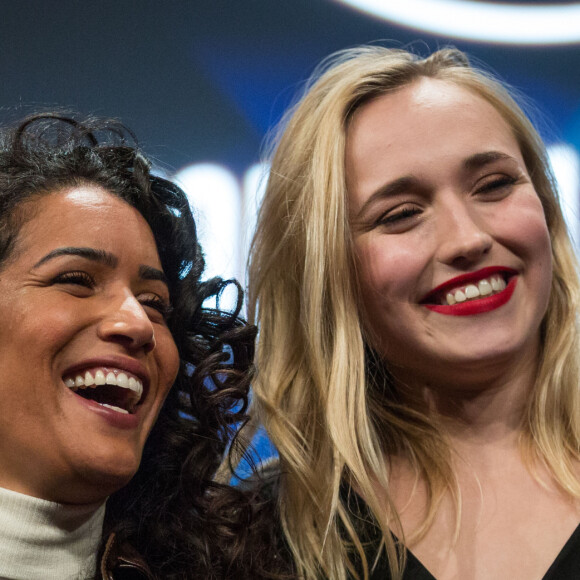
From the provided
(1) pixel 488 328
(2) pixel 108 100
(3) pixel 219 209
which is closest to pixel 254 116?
(3) pixel 219 209

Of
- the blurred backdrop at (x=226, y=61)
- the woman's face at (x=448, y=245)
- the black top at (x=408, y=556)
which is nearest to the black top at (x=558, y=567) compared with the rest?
the black top at (x=408, y=556)

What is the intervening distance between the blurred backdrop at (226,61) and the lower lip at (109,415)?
0.84m

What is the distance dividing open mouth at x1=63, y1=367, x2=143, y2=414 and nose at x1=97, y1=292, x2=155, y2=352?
0.17 ft

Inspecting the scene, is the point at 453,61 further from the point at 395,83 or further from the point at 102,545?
the point at 102,545

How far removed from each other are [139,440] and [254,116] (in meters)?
1.92

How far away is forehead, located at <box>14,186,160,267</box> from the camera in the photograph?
1391mm

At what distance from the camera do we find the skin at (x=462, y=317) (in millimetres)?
1505

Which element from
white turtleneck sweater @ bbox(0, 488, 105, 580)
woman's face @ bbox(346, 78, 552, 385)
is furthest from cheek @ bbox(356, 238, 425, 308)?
white turtleneck sweater @ bbox(0, 488, 105, 580)

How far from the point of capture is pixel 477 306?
1.54 meters

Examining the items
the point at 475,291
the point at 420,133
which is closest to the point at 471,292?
the point at 475,291

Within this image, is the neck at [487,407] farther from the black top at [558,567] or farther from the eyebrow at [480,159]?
the eyebrow at [480,159]

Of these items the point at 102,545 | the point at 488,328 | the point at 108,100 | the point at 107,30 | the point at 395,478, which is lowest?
the point at 102,545

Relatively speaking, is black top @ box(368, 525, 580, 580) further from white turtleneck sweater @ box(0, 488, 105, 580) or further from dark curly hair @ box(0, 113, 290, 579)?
white turtleneck sweater @ box(0, 488, 105, 580)

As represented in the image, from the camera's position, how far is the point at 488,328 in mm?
1542
